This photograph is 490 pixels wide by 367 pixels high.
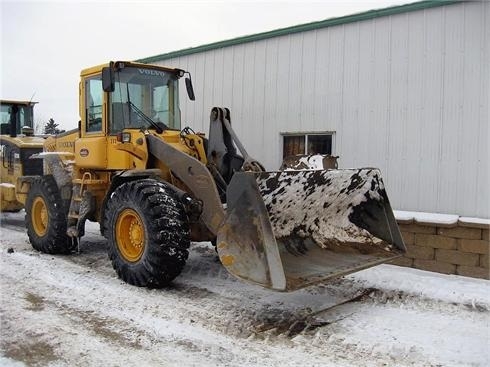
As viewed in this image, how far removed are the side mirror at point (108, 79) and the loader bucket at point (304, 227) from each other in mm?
2441

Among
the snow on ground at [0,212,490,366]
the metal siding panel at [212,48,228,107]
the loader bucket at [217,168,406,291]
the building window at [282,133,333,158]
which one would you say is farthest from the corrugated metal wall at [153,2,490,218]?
the loader bucket at [217,168,406,291]

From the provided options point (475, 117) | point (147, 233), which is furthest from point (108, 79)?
point (475, 117)

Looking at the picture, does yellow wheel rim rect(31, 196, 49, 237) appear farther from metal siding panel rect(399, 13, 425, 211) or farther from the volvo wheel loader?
metal siding panel rect(399, 13, 425, 211)

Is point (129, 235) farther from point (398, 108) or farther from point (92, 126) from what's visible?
point (398, 108)

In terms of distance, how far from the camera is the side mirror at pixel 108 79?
6.10 m

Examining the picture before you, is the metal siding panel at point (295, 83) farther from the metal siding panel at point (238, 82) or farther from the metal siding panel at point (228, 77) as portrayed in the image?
A: the metal siding panel at point (228, 77)

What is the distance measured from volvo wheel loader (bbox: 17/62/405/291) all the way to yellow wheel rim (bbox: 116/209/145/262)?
0.04 feet

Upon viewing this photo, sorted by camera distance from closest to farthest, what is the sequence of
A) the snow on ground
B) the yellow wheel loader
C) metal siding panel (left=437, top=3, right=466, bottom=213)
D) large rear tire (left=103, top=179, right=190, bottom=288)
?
the snow on ground < large rear tire (left=103, top=179, right=190, bottom=288) < metal siding panel (left=437, top=3, right=466, bottom=213) < the yellow wheel loader

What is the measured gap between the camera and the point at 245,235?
4.49 metres

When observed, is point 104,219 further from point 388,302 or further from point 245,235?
point 388,302

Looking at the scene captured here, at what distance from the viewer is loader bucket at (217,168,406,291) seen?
14.4 ft

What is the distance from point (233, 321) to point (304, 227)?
158 centimetres

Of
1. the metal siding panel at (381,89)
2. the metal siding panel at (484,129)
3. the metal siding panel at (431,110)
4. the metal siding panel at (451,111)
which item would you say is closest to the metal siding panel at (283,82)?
the metal siding panel at (381,89)

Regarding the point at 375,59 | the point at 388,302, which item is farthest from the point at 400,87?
the point at 388,302
